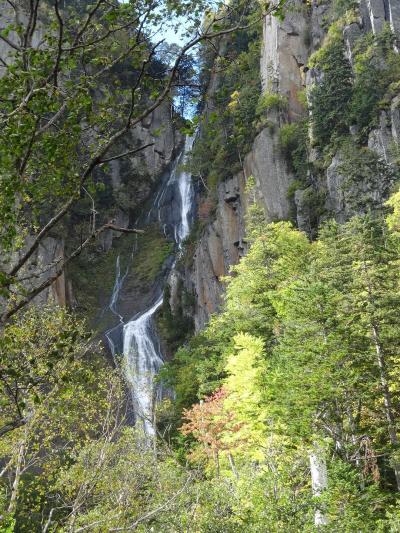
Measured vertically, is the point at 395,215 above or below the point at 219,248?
below

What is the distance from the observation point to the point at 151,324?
4244cm

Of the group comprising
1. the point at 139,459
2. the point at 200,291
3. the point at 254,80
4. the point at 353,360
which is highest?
the point at 254,80

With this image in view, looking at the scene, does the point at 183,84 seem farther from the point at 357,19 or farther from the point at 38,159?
the point at 357,19

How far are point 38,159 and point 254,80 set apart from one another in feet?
139

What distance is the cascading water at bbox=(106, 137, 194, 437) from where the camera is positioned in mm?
32562

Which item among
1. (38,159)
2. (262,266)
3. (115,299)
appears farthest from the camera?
(115,299)

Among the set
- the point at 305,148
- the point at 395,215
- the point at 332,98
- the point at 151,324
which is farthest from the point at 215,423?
the point at 332,98

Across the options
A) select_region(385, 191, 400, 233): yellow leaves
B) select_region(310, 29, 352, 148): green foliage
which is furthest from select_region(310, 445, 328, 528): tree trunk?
select_region(310, 29, 352, 148): green foliage

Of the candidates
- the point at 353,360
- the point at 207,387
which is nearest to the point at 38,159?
the point at 353,360

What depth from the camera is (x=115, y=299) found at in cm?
4947

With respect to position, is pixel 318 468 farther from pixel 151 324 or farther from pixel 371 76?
pixel 151 324

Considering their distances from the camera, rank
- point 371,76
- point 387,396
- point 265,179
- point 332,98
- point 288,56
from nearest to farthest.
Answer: point 387,396
point 371,76
point 332,98
point 265,179
point 288,56

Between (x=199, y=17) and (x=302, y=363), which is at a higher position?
(x=199, y=17)

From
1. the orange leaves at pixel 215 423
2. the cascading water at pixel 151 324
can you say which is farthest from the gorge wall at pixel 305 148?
the orange leaves at pixel 215 423
